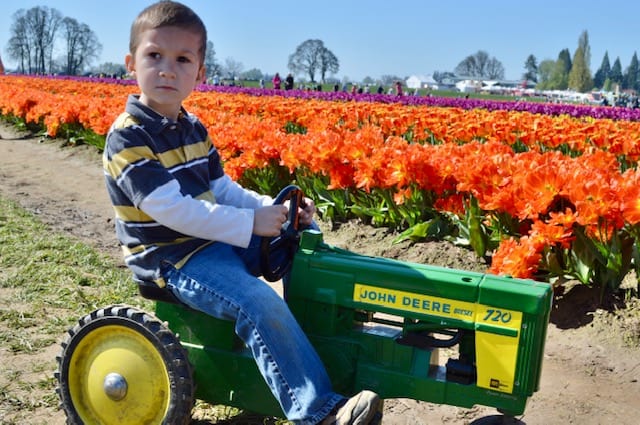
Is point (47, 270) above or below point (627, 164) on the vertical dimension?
below

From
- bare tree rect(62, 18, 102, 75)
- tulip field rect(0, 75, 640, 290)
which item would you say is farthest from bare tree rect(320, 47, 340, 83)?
tulip field rect(0, 75, 640, 290)

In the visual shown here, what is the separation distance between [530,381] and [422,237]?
9.86 feet

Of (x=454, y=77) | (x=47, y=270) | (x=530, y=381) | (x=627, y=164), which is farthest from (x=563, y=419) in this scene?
(x=454, y=77)

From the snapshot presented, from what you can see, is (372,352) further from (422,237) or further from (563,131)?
(563,131)

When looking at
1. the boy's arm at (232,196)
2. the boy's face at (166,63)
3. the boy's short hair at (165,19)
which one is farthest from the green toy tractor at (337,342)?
the boy's short hair at (165,19)

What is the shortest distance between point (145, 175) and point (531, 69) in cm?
17833

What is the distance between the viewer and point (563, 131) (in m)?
7.39

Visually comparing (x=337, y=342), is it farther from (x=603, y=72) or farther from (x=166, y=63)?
(x=603, y=72)

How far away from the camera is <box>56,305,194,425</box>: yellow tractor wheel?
245cm

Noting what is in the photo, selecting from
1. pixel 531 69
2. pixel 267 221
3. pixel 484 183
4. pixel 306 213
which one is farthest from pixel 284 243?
pixel 531 69

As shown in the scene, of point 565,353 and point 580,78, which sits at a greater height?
point 580,78

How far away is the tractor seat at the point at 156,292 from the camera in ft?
8.19

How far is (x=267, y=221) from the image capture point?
237 centimetres

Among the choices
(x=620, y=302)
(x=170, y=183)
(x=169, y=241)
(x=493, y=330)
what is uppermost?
(x=170, y=183)
